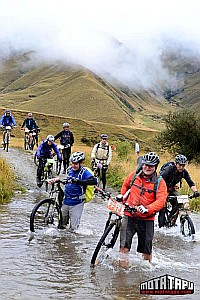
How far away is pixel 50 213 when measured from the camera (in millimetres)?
10211

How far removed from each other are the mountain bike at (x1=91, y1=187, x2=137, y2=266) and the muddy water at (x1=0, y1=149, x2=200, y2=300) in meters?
0.15

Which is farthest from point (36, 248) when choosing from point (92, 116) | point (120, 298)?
point (92, 116)

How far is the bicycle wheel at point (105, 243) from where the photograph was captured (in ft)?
26.0

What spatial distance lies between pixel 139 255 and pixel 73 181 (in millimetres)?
2197

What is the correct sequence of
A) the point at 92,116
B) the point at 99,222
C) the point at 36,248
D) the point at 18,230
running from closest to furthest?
the point at 36,248 < the point at 18,230 < the point at 99,222 < the point at 92,116

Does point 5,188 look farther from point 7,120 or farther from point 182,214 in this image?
point 7,120

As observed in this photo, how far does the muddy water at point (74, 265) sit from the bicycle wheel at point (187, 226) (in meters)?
0.18

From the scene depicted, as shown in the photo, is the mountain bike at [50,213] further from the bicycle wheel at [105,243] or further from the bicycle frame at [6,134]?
the bicycle frame at [6,134]

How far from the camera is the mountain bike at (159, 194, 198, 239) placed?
11062 mm

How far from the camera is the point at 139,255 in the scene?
26.9 ft

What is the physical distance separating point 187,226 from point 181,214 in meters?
0.31

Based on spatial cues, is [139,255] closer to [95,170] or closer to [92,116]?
[95,170]

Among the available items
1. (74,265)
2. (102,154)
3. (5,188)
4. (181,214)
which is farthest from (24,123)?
(74,265)

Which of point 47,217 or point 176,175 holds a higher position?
point 176,175
